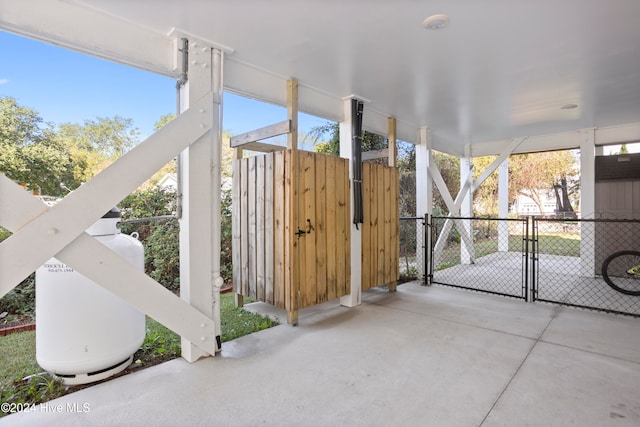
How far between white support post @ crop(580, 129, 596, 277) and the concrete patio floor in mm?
2580

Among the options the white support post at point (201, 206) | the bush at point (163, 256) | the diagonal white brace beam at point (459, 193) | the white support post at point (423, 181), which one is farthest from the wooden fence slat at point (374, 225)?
the bush at point (163, 256)

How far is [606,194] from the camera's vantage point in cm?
557

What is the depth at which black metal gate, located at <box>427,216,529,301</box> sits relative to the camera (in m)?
4.85

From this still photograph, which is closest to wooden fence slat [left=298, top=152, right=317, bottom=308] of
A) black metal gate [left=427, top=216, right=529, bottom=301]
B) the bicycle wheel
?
black metal gate [left=427, top=216, right=529, bottom=301]

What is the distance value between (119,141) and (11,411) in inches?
228

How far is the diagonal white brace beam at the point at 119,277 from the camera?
1.81 metres

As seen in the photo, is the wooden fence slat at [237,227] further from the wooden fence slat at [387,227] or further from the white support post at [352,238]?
the wooden fence slat at [387,227]

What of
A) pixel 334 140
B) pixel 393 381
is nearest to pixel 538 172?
pixel 334 140

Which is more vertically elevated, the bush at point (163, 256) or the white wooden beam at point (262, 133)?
the white wooden beam at point (262, 133)

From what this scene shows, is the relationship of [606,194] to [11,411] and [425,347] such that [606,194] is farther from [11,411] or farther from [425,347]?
[11,411]

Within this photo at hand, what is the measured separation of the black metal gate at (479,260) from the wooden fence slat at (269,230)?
2817 millimetres

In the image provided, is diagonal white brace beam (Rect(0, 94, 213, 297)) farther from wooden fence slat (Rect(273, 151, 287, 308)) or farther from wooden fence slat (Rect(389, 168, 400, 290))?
wooden fence slat (Rect(389, 168, 400, 290))

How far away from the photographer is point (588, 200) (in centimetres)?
565

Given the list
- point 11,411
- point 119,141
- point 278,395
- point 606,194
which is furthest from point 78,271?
point 606,194
